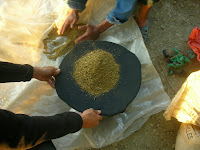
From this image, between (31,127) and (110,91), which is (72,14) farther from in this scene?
(31,127)

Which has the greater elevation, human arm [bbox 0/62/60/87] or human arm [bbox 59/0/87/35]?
human arm [bbox 59/0/87/35]

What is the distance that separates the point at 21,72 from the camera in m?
1.08

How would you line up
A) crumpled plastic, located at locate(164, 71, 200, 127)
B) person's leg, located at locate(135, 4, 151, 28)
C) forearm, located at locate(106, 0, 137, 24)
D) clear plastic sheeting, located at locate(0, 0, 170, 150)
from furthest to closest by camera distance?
person's leg, located at locate(135, 4, 151, 28) → forearm, located at locate(106, 0, 137, 24) → clear plastic sheeting, located at locate(0, 0, 170, 150) → crumpled plastic, located at locate(164, 71, 200, 127)

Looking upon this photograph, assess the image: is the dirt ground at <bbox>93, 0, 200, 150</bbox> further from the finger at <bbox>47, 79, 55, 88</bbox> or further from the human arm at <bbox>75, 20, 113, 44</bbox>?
the finger at <bbox>47, 79, 55, 88</bbox>

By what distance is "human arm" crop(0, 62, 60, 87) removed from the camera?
103cm

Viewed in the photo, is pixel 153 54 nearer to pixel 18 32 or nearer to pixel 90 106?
pixel 90 106

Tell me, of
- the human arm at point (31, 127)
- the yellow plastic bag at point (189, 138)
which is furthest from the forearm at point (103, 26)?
the yellow plastic bag at point (189, 138)

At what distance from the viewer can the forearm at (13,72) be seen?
1025 millimetres

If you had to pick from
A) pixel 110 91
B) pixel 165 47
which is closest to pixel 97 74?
pixel 110 91

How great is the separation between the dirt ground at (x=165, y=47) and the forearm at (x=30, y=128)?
1.53 feet

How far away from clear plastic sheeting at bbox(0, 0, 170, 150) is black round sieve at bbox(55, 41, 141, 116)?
0.18 meters

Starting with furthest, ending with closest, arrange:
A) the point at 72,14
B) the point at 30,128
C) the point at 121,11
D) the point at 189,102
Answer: the point at 72,14 → the point at 121,11 → the point at 189,102 → the point at 30,128

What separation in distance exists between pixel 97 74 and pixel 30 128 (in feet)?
1.60

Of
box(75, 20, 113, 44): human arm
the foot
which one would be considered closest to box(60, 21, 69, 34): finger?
box(75, 20, 113, 44): human arm
